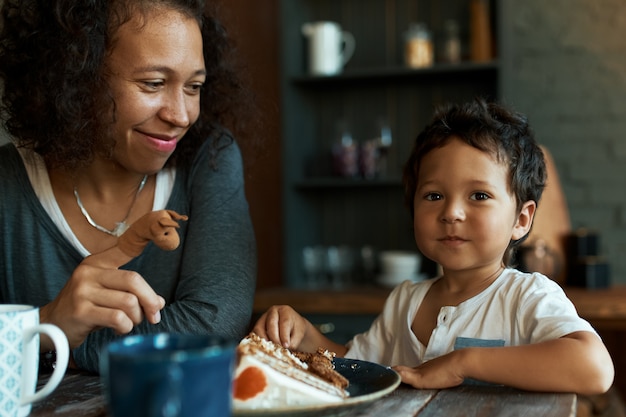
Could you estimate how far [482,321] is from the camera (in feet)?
3.98

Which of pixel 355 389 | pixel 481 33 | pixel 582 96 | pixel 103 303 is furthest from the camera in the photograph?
pixel 582 96

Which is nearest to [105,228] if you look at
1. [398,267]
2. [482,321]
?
[482,321]

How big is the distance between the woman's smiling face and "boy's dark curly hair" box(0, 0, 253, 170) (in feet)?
0.08

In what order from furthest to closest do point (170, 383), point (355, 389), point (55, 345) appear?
1. point (355, 389)
2. point (55, 345)
3. point (170, 383)

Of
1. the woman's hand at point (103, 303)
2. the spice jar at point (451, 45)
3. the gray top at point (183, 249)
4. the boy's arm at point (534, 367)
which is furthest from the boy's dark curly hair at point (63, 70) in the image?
the spice jar at point (451, 45)

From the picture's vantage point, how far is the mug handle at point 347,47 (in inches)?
138

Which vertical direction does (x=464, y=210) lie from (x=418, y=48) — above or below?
below

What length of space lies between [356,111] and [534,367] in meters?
2.69

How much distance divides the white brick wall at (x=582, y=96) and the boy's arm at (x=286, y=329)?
2.30m

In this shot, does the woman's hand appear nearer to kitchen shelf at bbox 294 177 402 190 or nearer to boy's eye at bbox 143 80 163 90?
boy's eye at bbox 143 80 163 90

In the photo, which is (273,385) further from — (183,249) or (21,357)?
(183,249)

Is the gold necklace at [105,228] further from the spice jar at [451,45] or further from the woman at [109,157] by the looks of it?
the spice jar at [451,45]

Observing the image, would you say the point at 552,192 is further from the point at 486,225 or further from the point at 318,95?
the point at 486,225

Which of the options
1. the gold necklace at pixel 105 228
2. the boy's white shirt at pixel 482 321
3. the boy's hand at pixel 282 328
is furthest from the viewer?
the gold necklace at pixel 105 228
